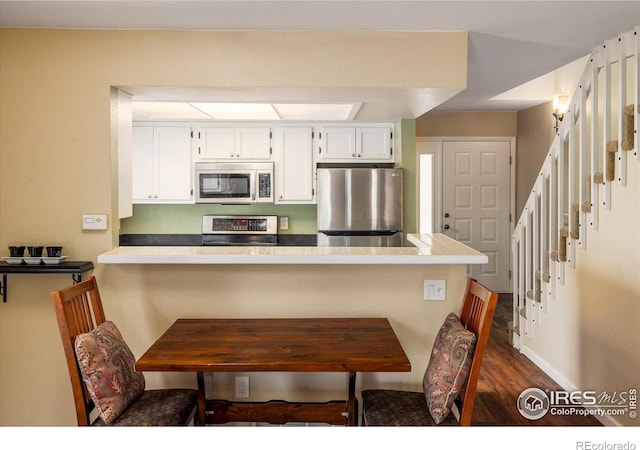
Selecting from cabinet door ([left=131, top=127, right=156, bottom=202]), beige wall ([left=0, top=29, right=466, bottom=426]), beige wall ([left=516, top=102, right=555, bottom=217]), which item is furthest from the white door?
beige wall ([left=0, top=29, right=466, bottom=426])

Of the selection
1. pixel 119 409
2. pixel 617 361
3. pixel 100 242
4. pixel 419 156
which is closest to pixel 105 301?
pixel 100 242

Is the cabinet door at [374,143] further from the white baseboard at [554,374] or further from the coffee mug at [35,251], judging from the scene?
the coffee mug at [35,251]

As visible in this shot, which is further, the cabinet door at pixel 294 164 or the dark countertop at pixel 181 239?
the dark countertop at pixel 181 239

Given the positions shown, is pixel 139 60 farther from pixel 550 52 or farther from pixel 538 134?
pixel 538 134

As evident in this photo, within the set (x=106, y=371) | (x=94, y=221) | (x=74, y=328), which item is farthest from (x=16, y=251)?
(x=106, y=371)

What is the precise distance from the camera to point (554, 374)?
12.1 ft

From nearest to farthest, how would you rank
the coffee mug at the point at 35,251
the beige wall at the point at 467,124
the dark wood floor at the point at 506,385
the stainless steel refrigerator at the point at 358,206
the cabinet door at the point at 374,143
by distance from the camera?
the coffee mug at the point at 35,251
the dark wood floor at the point at 506,385
the stainless steel refrigerator at the point at 358,206
the cabinet door at the point at 374,143
the beige wall at the point at 467,124

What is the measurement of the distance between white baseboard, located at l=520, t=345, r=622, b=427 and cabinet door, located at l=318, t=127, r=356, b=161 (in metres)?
2.36

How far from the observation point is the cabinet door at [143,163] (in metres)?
4.95

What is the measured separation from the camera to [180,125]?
494 centimetres

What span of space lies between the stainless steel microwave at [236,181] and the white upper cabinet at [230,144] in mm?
89

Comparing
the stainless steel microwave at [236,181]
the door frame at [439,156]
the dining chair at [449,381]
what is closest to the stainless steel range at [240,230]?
the stainless steel microwave at [236,181]

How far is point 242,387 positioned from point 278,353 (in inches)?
27.4

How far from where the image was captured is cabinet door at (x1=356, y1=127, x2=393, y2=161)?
487cm
